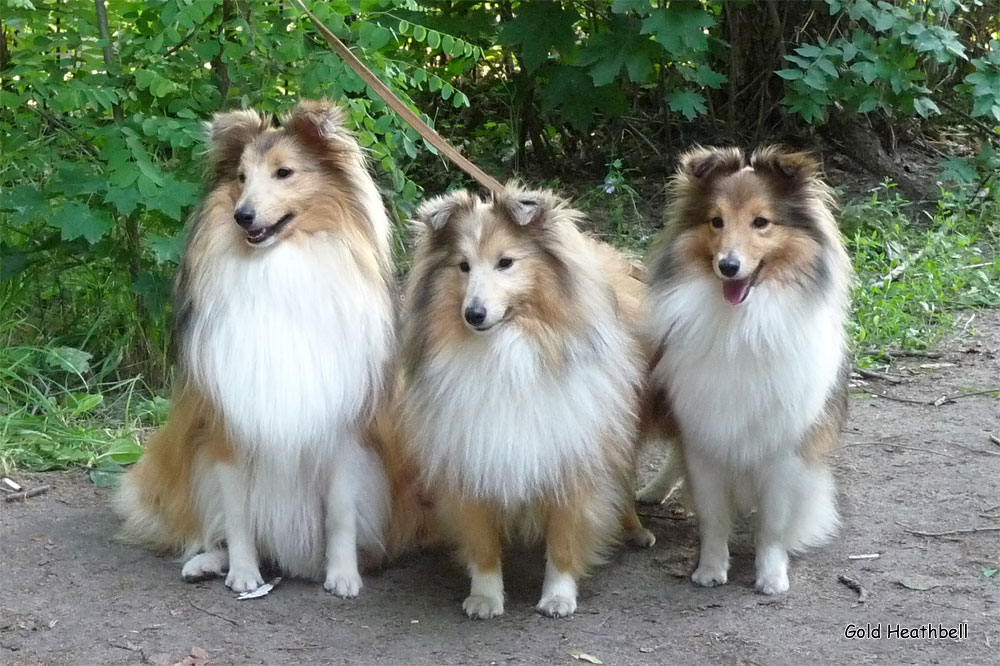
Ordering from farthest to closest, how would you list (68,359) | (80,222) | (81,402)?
(68,359) → (81,402) → (80,222)

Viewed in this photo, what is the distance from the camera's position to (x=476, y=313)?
3047 mm

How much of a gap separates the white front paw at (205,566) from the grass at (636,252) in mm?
1024

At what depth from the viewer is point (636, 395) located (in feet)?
11.5

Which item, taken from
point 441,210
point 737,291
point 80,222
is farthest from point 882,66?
point 80,222

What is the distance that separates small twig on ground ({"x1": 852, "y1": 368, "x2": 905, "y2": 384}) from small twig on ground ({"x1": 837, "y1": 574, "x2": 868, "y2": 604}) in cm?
211

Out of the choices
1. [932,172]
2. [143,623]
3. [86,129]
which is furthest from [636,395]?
[932,172]

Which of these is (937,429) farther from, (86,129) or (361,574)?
(86,129)

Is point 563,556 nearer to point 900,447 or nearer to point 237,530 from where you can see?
point 237,530

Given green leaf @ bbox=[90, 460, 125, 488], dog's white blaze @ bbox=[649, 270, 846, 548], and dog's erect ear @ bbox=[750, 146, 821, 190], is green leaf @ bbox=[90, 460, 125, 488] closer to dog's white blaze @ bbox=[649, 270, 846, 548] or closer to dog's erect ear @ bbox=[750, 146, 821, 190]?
dog's white blaze @ bbox=[649, 270, 846, 548]

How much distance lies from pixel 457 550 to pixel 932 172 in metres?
5.80

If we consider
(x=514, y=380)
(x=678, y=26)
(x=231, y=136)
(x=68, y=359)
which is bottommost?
(x=68, y=359)

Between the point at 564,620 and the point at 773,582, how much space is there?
732mm

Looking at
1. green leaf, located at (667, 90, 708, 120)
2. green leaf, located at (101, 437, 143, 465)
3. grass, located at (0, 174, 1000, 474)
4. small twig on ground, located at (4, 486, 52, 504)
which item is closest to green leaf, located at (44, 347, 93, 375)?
grass, located at (0, 174, 1000, 474)

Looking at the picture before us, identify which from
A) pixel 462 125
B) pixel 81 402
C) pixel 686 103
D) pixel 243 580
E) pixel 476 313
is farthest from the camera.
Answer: pixel 462 125
